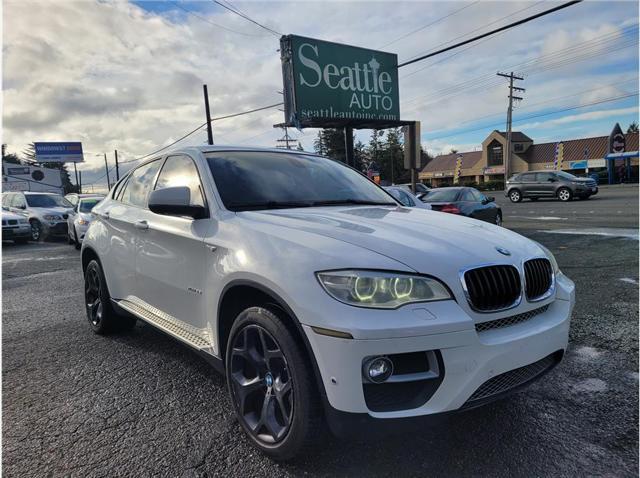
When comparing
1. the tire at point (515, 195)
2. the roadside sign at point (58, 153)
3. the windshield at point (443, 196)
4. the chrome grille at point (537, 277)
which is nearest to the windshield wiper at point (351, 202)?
the chrome grille at point (537, 277)

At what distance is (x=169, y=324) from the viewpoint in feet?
10.2

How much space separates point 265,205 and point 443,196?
373 inches

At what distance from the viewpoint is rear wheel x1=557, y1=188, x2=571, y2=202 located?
23.0 metres

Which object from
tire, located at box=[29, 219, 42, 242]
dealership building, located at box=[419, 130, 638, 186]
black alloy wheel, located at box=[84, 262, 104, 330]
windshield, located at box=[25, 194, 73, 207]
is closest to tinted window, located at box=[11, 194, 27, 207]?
windshield, located at box=[25, 194, 73, 207]

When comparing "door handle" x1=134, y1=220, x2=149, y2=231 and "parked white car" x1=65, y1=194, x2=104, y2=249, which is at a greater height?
"door handle" x1=134, y1=220, x2=149, y2=231

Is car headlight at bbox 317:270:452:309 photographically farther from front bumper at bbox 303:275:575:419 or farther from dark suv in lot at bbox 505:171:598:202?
dark suv in lot at bbox 505:171:598:202

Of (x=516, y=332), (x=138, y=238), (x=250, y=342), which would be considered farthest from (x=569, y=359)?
(x=138, y=238)

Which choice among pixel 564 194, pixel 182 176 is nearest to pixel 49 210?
pixel 182 176

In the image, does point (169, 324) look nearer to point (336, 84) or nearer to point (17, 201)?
point (336, 84)

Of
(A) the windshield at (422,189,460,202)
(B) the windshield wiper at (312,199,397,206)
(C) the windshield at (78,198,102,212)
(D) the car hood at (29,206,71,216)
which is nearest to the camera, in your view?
(B) the windshield wiper at (312,199,397,206)

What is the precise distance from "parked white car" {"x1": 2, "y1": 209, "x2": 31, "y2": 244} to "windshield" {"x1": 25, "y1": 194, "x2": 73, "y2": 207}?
0.97 m

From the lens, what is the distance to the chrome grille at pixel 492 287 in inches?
80.5

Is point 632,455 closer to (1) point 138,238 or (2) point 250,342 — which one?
(2) point 250,342

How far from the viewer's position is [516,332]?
2131 mm
